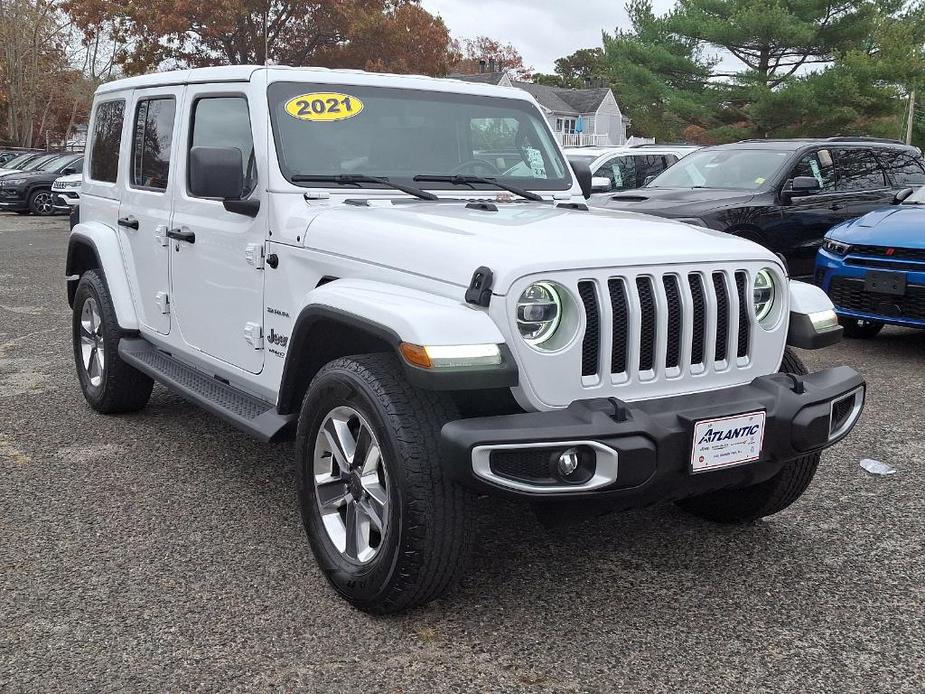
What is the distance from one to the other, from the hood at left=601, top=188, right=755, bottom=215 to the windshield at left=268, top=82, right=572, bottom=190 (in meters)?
3.79

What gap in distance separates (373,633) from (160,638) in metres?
0.68

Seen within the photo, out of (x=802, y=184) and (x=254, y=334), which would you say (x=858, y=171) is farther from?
(x=254, y=334)

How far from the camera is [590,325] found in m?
3.00

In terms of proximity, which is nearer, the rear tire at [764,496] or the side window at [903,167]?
the rear tire at [764,496]

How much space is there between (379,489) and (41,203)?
A: 935 inches

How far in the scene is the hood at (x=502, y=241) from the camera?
9.82ft

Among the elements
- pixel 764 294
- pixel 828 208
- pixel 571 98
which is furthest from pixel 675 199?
pixel 571 98

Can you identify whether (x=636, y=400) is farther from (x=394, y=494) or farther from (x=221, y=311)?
(x=221, y=311)

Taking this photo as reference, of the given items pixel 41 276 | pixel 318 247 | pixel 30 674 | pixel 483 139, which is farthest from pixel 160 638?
pixel 41 276

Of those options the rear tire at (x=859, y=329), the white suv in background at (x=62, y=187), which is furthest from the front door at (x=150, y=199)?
the white suv in background at (x=62, y=187)

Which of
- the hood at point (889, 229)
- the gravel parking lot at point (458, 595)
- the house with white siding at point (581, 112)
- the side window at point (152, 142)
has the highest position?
the house with white siding at point (581, 112)

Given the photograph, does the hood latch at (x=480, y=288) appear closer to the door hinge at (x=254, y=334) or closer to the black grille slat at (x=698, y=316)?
the black grille slat at (x=698, y=316)

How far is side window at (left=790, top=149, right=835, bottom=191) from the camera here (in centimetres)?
930

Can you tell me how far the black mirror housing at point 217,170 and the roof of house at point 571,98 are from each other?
66.2 meters
